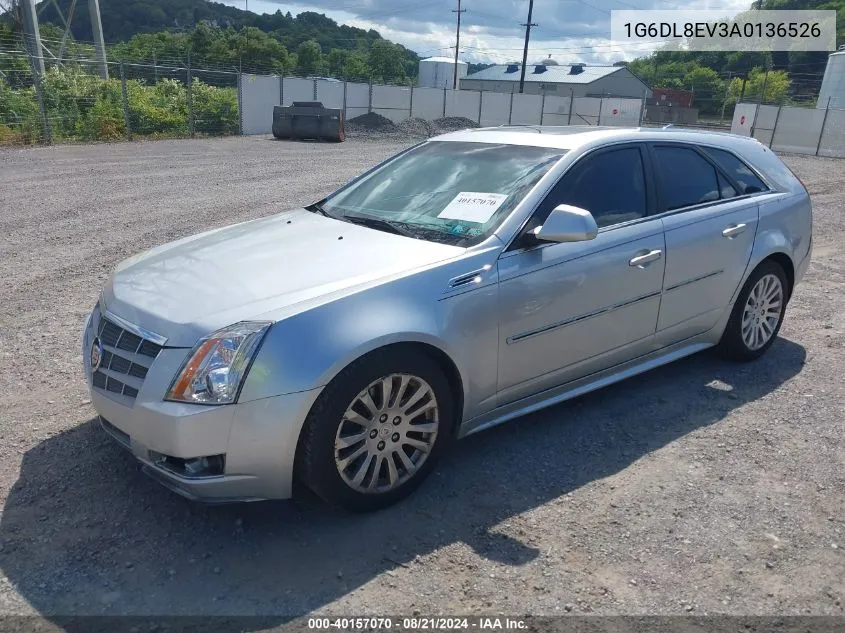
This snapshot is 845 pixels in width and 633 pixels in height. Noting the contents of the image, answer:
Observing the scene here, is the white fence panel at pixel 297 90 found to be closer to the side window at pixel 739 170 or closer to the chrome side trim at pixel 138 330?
the side window at pixel 739 170

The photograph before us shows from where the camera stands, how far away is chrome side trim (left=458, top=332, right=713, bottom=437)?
144 inches

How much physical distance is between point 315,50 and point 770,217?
97646mm

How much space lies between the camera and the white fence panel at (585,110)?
4566 cm

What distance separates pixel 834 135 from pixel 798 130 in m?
1.83

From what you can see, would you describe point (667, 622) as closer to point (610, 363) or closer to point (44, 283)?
point (610, 363)

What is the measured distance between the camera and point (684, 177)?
15.2 ft

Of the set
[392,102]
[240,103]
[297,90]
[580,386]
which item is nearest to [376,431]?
[580,386]

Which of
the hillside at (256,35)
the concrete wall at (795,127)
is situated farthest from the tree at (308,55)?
Answer: the concrete wall at (795,127)

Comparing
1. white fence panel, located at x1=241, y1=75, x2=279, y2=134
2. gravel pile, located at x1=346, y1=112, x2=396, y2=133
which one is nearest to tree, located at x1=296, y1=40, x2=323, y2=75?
gravel pile, located at x1=346, y1=112, x2=396, y2=133

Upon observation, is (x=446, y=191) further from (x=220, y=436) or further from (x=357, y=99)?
(x=357, y=99)

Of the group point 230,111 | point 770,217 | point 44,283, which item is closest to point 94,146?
point 230,111

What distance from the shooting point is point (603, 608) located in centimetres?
272

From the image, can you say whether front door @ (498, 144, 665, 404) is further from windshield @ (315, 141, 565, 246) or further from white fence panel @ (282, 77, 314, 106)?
white fence panel @ (282, 77, 314, 106)

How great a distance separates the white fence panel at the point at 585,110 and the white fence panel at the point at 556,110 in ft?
1.93
